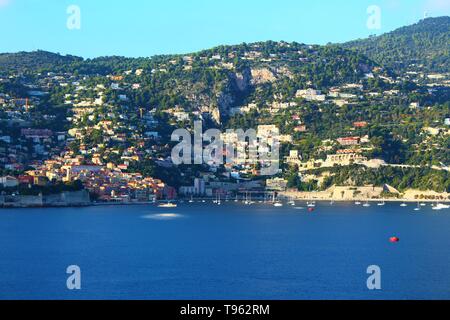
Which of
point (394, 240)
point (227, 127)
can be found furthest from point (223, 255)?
point (227, 127)

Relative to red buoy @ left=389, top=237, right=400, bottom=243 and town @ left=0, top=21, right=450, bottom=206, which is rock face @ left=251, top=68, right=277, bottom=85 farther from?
red buoy @ left=389, top=237, right=400, bottom=243

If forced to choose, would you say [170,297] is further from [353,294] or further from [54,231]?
[54,231]

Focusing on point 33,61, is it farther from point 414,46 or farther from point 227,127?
→ point 414,46

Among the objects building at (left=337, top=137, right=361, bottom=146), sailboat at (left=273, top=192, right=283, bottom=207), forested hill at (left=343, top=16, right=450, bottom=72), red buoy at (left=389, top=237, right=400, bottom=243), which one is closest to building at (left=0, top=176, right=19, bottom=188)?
sailboat at (left=273, top=192, right=283, bottom=207)

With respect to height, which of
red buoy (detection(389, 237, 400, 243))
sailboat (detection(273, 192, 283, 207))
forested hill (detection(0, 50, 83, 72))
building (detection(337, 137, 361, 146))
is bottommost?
sailboat (detection(273, 192, 283, 207))

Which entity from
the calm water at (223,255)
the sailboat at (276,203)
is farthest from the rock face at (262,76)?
the calm water at (223,255)

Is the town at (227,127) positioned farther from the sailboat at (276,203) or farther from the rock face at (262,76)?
the sailboat at (276,203)
